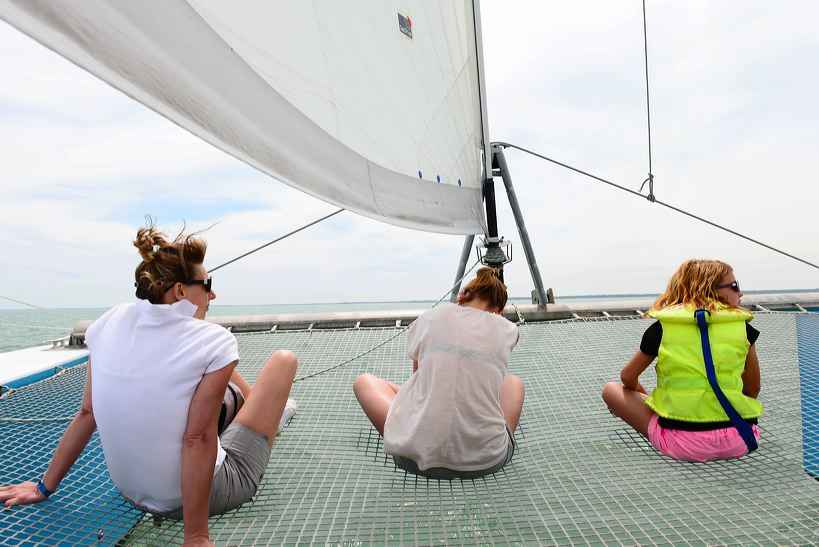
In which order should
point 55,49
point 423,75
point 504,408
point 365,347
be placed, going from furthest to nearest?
point 365,347
point 423,75
point 504,408
point 55,49

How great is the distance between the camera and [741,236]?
394 centimetres

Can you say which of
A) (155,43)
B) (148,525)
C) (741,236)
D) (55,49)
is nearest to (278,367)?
(148,525)

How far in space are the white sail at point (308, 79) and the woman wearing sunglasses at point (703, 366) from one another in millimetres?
1134

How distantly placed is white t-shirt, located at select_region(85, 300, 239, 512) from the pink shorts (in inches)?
62.2

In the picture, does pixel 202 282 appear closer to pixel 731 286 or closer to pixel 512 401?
pixel 512 401

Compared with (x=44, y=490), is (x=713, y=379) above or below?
above

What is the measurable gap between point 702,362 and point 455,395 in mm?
906

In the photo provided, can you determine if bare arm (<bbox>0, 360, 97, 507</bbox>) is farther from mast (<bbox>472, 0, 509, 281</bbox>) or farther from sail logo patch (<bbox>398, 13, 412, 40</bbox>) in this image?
mast (<bbox>472, 0, 509, 281</bbox>)

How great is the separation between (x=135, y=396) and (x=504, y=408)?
1.29m

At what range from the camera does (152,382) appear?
4.10 ft

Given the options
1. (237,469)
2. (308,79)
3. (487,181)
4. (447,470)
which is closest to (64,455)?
(237,469)

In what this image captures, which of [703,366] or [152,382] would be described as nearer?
[152,382]

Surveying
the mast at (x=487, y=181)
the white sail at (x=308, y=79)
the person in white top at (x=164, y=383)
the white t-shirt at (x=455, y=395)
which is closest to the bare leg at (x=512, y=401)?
the white t-shirt at (x=455, y=395)

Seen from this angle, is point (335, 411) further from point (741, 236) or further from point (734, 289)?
point (741, 236)
